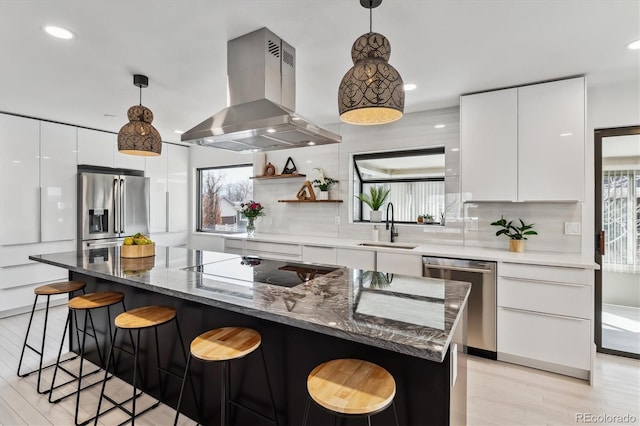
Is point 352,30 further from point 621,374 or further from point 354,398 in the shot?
point 621,374

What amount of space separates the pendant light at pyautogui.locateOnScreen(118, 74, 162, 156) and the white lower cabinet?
3.13 m

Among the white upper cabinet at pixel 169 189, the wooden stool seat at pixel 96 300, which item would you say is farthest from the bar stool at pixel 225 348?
the white upper cabinet at pixel 169 189

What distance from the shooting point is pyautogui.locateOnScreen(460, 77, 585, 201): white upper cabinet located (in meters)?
2.78

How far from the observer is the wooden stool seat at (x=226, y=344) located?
149 centimetres

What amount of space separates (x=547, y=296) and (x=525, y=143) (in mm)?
1346

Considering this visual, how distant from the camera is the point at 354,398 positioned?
1.16 metres

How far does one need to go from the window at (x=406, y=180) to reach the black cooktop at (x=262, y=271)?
199cm

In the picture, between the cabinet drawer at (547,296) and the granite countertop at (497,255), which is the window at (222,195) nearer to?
the granite countertop at (497,255)

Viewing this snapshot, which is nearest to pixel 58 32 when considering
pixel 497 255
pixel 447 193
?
pixel 447 193

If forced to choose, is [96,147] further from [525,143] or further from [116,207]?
[525,143]

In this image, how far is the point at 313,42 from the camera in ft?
7.41

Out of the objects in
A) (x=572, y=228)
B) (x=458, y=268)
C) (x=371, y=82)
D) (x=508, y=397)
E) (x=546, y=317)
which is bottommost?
(x=508, y=397)

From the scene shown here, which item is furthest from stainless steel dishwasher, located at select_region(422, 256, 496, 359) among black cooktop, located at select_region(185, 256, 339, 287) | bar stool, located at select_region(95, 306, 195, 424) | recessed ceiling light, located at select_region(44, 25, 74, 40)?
recessed ceiling light, located at select_region(44, 25, 74, 40)

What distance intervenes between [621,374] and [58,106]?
607cm
